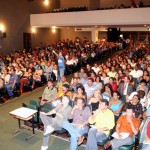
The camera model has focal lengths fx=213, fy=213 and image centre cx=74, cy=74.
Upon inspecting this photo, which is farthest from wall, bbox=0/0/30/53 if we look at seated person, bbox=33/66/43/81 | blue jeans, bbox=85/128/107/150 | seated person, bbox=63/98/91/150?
blue jeans, bbox=85/128/107/150

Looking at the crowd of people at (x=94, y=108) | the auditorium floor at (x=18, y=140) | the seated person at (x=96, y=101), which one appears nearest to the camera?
the crowd of people at (x=94, y=108)

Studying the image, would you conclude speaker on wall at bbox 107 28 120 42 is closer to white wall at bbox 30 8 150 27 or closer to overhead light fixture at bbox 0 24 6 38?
white wall at bbox 30 8 150 27

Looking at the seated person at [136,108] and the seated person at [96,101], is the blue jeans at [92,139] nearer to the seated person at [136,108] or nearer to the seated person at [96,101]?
the seated person at [136,108]

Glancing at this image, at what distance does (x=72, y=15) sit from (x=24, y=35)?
4.38 metres

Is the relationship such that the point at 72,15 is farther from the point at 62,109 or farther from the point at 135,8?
the point at 62,109

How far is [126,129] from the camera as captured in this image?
383 centimetres

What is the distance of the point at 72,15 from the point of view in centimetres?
1390

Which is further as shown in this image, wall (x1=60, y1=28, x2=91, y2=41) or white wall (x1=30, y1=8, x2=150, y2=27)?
wall (x1=60, y1=28, x2=91, y2=41)

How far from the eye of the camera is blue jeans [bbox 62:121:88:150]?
154 inches

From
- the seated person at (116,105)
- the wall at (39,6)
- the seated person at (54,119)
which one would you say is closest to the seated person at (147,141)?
the seated person at (116,105)

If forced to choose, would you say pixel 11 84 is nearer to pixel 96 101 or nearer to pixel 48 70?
pixel 48 70

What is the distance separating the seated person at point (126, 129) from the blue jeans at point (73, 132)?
1.74 ft

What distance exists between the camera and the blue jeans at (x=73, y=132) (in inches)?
154

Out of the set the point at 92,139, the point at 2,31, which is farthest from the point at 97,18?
the point at 92,139
